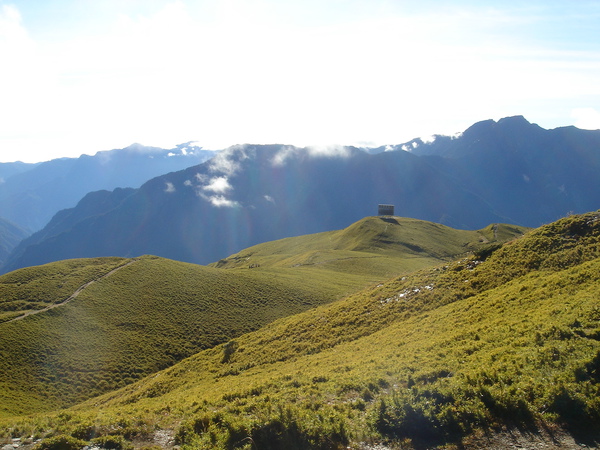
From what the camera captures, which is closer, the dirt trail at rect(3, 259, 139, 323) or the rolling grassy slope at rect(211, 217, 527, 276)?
the dirt trail at rect(3, 259, 139, 323)

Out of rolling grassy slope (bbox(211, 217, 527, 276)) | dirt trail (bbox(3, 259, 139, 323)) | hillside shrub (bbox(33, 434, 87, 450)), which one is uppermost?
hillside shrub (bbox(33, 434, 87, 450))

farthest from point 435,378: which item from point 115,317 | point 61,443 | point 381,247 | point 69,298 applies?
point 381,247

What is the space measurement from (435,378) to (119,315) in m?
56.6

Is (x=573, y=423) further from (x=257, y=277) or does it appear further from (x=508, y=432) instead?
(x=257, y=277)

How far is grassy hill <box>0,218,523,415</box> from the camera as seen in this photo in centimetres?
4291

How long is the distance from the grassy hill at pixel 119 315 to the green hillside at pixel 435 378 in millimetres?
16910

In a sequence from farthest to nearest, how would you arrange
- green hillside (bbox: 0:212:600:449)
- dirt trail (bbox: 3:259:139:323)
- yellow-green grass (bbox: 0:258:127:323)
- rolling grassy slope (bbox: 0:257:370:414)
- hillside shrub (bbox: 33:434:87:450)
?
yellow-green grass (bbox: 0:258:127:323), dirt trail (bbox: 3:259:139:323), rolling grassy slope (bbox: 0:257:370:414), hillside shrub (bbox: 33:434:87:450), green hillside (bbox: 0:212:600:449)

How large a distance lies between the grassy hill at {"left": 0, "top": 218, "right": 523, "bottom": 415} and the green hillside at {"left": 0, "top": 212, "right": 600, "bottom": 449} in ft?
55.5

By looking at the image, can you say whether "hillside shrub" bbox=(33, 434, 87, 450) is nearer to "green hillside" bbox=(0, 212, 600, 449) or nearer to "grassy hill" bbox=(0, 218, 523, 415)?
Answer: "green hillside" bbox=(0, 212, 600, 449)

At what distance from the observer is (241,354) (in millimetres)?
36750

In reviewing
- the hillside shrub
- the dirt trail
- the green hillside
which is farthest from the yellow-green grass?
the hillside shrub

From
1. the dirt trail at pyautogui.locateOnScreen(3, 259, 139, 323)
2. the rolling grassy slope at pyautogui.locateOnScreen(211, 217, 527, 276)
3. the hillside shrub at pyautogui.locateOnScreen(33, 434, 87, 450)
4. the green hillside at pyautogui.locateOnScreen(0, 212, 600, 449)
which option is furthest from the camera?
the rolling grassy slope at pyautogui.locateOnScreen(211, 217, 527, 276)

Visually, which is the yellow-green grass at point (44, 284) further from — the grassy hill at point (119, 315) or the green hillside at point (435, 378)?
the green hillside at point (435, 378)

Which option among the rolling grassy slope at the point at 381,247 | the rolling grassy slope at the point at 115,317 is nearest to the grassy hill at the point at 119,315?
the rolling grassy slope at the point at 115,317
